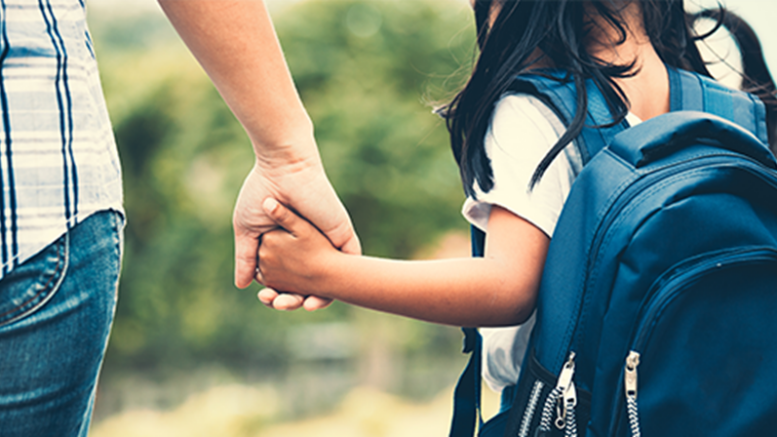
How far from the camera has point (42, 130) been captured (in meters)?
0.47

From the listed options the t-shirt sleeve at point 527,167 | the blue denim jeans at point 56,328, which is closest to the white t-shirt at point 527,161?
the t-shirt sleeve at point 527,167

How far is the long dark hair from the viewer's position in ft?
2.63

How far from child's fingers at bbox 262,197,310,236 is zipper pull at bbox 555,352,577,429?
0.39 metres

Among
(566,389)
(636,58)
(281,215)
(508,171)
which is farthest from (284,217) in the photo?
(636,58)

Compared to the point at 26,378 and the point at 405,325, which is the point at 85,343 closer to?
the point at 26,378

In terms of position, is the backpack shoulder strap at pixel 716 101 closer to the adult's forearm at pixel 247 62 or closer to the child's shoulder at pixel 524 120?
the child's shoulder at pixel 524 120

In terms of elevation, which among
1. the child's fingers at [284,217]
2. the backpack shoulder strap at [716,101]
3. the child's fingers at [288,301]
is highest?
the backpack shoulder strap at [716,101]

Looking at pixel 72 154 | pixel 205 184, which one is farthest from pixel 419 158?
pixel 72 154

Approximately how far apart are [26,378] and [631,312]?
0.57 meters

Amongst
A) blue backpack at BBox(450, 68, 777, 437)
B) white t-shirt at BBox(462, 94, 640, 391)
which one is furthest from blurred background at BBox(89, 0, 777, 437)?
blue backpack at BBox(450, 68, 777, 437)

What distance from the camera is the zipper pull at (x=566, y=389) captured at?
67 centimetres

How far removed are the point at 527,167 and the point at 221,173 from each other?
99.4 inches

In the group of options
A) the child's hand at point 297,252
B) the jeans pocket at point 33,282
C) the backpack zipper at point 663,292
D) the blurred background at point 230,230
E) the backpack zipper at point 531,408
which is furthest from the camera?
the blurred background at point 230,230

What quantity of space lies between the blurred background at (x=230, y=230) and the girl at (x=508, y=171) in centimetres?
222
